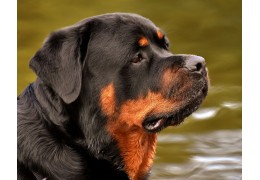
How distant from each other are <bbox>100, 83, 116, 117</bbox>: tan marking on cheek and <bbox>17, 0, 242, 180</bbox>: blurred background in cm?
49

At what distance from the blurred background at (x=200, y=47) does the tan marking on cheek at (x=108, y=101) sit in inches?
19.3

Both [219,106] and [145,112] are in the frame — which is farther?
[219,106]

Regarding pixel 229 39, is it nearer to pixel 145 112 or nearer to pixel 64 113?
pixel 145 112

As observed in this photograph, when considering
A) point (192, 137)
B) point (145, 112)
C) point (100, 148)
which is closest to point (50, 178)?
point (100, 148)

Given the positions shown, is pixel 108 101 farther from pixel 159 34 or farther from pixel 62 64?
pixel 159 34

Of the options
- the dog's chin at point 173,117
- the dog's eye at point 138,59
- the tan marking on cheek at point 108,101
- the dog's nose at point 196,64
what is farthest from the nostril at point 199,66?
the tan marking on cheek at point 108,101

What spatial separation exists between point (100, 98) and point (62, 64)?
0.86ft

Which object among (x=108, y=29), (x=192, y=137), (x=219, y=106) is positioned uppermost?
(x=108, y=29)

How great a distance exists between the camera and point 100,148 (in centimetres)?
309

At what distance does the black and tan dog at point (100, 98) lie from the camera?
2996 mm

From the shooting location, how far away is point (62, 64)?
9.91ft

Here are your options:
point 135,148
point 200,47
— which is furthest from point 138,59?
point 200,47
